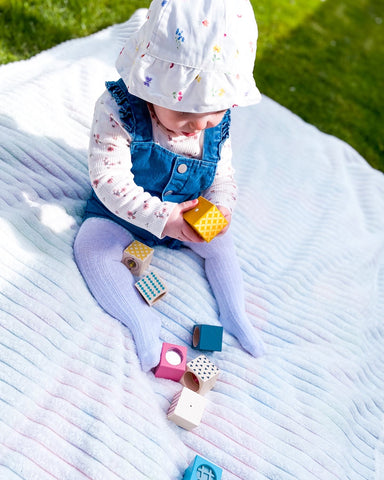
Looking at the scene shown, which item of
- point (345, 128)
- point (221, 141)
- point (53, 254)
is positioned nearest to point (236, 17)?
point (221, 141)

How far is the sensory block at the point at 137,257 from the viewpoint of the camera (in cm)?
111

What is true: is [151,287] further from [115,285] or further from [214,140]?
[214,140]

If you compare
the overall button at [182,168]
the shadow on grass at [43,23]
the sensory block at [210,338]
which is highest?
the overall button at [182,168]

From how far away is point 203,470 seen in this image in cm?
88

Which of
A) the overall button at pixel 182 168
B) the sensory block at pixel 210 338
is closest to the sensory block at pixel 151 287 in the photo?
the sensory block at pixel 210 338

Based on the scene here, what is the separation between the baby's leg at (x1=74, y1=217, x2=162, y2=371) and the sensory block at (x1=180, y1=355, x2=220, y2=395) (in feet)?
0.24

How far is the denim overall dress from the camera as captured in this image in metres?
1.02

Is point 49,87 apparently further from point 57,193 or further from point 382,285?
point 382,285

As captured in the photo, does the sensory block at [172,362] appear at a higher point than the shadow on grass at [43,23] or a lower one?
lower

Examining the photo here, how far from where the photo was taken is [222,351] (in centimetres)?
111

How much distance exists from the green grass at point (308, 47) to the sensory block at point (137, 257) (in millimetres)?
895

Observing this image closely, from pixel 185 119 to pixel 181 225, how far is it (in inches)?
8.5

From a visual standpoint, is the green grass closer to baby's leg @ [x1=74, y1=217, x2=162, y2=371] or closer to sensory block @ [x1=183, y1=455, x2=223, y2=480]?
baby's leg @ [x1=74, y1=217, x2=162, y2=371]

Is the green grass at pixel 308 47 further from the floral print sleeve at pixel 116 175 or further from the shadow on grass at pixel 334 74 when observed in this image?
the floral print sleeve at pixel 116 175
